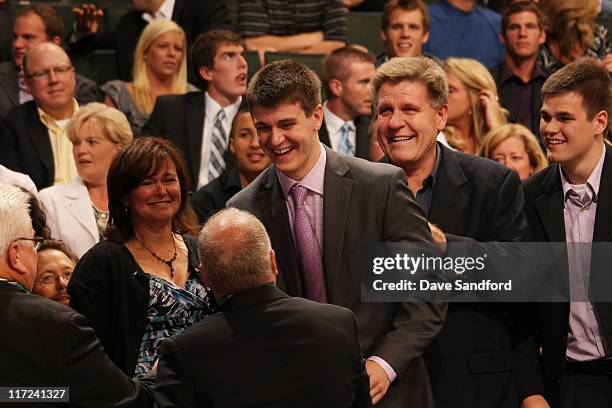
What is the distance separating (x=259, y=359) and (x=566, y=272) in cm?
151

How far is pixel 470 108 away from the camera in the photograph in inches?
237

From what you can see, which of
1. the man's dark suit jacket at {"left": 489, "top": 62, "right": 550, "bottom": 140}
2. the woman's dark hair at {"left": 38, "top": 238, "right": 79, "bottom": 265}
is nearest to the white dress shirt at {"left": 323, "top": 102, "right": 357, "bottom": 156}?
the man's dark suit jacket at {"left": 489, "top": 62, "right": 550, "bottom": 140}

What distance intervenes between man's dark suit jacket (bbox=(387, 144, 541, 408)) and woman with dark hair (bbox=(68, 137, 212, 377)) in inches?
33.6

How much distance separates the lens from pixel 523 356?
12.6 feet

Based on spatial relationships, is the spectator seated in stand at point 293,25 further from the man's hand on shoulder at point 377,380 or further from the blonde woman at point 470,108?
the man's hand on shoulder at point 377,380

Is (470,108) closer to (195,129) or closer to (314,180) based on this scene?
(195,129)

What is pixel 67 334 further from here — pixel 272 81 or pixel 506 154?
pixel 506 154

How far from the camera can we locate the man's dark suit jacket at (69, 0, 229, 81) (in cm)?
703

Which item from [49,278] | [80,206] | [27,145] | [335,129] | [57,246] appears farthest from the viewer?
[335,129]

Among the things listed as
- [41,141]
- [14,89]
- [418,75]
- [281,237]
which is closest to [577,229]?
[418,75]

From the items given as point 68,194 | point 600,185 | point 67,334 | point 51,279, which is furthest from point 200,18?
point 67,334

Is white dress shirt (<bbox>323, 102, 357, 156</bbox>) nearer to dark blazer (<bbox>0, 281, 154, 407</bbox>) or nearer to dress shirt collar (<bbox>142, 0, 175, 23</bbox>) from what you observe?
dress shirt collar (<bbox>142, 0, 175, 23</bbox>)

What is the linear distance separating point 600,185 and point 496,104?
2.19 metres

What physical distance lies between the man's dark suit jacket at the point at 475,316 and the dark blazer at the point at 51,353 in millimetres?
1279
